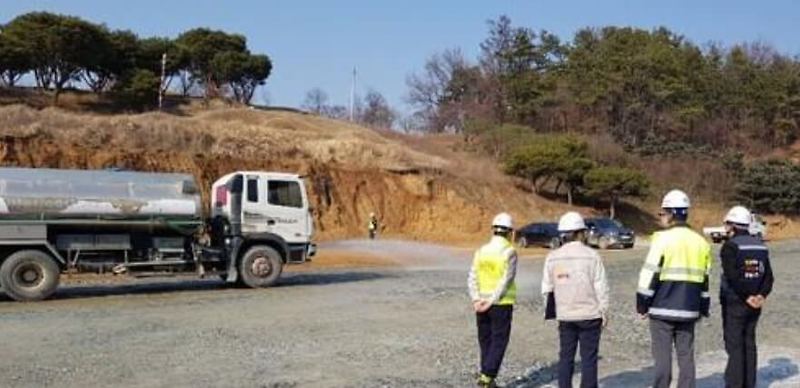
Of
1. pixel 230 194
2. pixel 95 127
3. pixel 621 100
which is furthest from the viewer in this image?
pixel 621 100

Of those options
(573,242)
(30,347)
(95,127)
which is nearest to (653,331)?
(573,242)

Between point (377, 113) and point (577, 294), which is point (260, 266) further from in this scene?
point (377, 113)

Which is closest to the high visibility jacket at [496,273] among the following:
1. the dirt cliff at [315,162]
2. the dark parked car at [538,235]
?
the dirt cliff at [315,162]

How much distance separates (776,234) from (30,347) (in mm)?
69378

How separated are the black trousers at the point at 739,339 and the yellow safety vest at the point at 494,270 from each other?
2.09m

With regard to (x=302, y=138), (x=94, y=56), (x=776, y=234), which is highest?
(x=94, y=56)

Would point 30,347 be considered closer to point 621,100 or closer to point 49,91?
point 49,91

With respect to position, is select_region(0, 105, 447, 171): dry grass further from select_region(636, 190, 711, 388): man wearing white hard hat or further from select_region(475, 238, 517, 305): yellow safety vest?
select_region(636, 190, 711, 388): man wearing white hard hat

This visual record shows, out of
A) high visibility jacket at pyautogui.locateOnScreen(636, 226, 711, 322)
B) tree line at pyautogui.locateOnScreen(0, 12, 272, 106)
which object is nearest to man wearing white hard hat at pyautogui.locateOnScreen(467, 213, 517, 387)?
high visibility jacket at pyautogui.locateOnScreen(636, 226, 711, 322)

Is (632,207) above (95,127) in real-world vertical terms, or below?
below

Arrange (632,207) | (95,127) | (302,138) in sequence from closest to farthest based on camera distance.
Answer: (95,127) → (302,138) → (632,207)

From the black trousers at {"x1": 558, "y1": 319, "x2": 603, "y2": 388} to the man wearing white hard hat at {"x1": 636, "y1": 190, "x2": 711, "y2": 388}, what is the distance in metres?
0.48

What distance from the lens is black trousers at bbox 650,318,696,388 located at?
8.39 metres

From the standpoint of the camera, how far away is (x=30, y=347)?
12.8 metres
